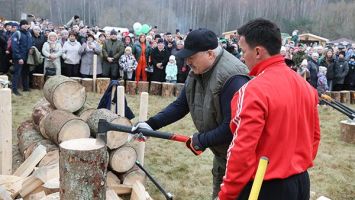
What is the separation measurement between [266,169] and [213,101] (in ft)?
2.77

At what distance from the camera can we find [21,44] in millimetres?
10008

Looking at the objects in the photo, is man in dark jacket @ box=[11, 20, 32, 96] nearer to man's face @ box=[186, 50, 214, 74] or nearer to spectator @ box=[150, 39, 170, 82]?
spectator @ box=[150, 39, 170, 82]

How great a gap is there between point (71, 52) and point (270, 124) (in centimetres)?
964

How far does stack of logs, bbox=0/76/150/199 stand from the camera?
4.23 m

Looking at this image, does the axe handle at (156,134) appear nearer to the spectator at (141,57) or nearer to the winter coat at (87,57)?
the winter coat at (87,57)

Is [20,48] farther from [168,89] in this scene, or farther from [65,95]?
[65,95]

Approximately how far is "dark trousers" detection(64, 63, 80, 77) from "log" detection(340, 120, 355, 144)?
7056mm

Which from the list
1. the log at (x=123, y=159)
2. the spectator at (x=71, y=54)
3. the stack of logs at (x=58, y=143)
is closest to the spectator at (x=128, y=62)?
the spectator at (x=71, y=54)

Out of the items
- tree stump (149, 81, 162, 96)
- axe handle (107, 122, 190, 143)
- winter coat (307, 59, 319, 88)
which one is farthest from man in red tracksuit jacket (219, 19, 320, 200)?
winter coat (307, 59, 319, 88)

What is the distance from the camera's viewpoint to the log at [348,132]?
8.23 m

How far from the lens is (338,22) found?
2023 inches

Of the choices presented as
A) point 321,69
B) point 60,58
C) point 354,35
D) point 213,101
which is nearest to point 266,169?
point 213,101

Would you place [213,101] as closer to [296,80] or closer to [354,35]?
[296,80]

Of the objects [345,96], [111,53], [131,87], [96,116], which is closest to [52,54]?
[111,53]
